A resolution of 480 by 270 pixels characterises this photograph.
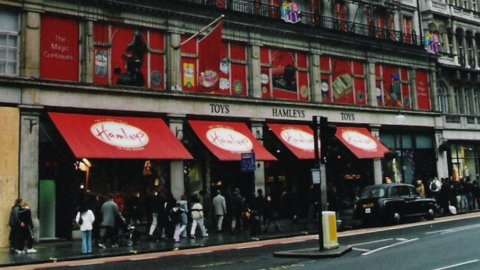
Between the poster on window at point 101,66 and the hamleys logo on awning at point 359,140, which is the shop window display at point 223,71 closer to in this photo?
the poster on window at point 101,66

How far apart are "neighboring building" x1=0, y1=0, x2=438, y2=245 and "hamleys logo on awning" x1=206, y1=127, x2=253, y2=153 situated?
8 centimetres

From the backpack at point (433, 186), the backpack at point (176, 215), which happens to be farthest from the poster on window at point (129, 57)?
the backpack at point (433, 186)

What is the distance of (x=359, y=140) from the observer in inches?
1319

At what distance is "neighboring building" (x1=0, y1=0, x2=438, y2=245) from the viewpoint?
2277 centimetres

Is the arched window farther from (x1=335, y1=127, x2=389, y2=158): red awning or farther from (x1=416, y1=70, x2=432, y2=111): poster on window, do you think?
(x1=335, y1=127, x2=389, y2=158): red awning

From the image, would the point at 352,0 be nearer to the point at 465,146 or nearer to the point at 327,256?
the point at 465,146

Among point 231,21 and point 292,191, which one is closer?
point 231,21

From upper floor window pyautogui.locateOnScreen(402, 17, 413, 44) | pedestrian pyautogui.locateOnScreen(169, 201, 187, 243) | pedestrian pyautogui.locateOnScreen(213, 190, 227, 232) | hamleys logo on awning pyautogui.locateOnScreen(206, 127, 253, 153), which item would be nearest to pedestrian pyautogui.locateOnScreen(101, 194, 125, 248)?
pedestrian pyautogui.locateOnScreen(169, 201, 187, 243)

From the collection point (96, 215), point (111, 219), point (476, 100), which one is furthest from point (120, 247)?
point (476, 100)

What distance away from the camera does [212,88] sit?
27.1 m

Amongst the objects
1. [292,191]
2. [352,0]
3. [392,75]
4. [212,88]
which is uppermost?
[352,0]

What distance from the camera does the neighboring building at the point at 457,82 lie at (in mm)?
41156

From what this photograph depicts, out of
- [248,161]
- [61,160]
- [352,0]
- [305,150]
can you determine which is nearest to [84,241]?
[61,160]

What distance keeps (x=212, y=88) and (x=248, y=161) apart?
493 cm
